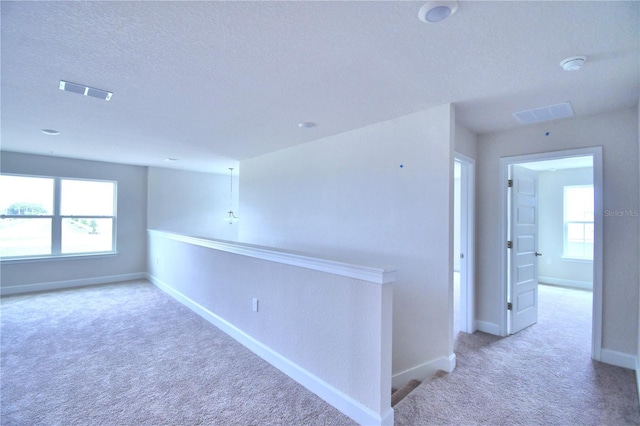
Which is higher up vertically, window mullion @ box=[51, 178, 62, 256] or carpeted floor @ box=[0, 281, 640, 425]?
window mullion @ box=[51, 178, 62, 256]

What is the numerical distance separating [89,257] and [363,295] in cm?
610

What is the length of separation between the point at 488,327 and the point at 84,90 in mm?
4844

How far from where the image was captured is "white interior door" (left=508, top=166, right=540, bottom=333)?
3.53m

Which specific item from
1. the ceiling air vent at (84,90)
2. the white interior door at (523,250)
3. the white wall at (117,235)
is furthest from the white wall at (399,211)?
the white wall at (117,235)

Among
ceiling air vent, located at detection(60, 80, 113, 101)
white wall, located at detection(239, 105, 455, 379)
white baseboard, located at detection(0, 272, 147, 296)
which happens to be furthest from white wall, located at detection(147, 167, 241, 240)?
ceiling air vent, located at detection(60, 80, 113, 101)

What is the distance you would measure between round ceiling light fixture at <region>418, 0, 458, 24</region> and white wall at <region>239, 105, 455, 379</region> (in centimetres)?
130

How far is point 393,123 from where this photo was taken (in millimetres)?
3105

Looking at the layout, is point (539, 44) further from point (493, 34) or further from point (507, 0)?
point (507, 0)

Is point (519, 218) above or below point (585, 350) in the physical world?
above

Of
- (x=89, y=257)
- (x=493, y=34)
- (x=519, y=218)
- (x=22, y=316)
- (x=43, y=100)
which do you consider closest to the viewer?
(x=493, y=34)

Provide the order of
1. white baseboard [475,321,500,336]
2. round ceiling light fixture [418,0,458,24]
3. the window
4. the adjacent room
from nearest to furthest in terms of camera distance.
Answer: round ceiling light fixture [418,0,458,24] < the adjacent room < white baseboard [475,321,500,336] < the window

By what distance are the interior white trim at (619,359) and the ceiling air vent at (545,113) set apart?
7.73 ft

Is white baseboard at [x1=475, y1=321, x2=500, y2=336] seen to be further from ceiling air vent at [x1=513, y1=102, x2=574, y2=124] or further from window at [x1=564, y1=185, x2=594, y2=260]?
window at [x1=564, y1=185, x2=594, y2=260]

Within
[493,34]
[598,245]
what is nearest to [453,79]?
[493,34]
